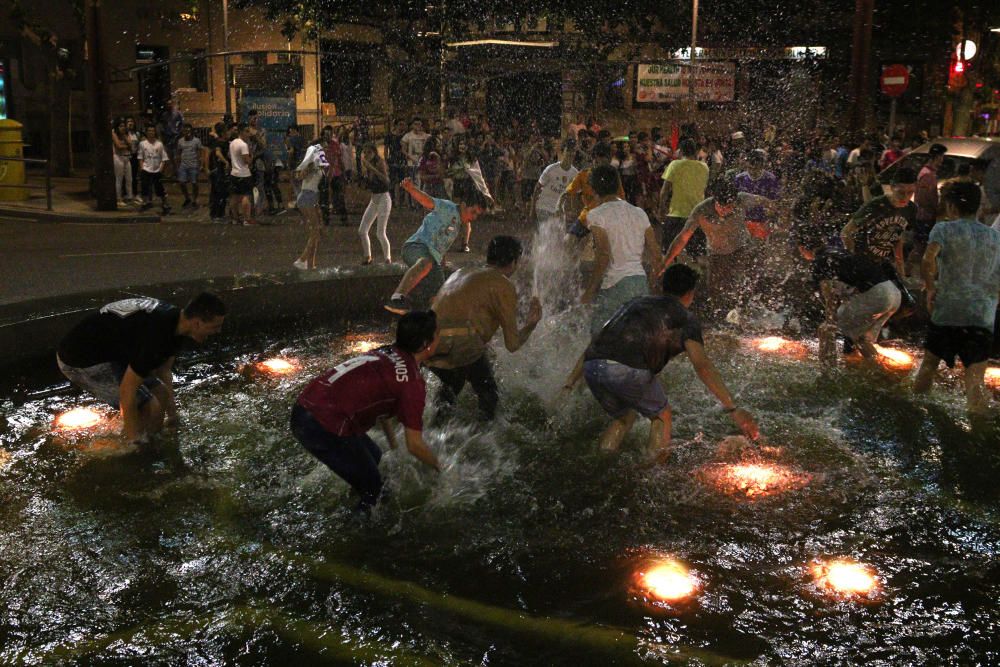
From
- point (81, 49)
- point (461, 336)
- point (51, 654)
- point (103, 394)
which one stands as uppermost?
point (81, 49)

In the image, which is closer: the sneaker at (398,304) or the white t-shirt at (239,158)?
the sneaker at (398,304)

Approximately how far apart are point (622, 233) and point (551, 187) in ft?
19.3

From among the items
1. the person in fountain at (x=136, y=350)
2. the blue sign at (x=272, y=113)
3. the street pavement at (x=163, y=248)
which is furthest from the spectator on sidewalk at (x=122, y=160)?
the person in fountain at (x=136, y=350)

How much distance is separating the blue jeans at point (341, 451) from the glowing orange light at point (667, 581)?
1.43 m

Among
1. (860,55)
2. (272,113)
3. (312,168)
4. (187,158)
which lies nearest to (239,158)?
(187,158)

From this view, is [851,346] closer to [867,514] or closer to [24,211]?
[867,514]

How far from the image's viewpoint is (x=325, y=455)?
15.9 ft

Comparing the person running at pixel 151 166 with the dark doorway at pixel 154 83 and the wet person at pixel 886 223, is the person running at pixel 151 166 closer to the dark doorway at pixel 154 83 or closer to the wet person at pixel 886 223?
the dark doorway at pixel 154 83

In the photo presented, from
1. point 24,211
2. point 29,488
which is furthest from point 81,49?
point 29,488

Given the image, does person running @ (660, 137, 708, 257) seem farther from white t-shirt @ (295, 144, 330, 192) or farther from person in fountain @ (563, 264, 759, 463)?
person in fountain @ (563, 264, 759, 463)

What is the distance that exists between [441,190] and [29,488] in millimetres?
12827

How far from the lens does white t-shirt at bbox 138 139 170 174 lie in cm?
1867

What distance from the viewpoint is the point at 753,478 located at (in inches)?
236

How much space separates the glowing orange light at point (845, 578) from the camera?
4.65 m
